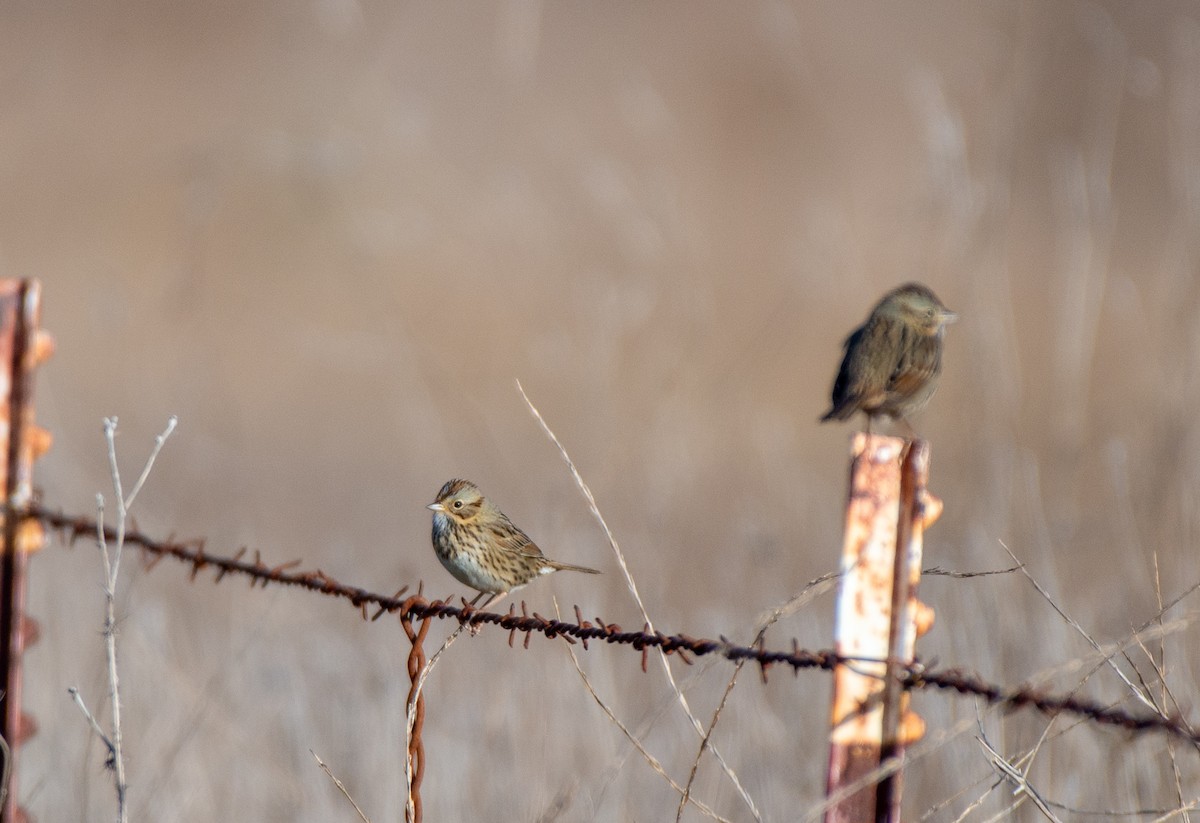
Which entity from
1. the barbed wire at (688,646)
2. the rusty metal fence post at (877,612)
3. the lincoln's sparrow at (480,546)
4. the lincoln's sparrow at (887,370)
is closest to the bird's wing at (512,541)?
the lincoln's sparrow at (480,546)

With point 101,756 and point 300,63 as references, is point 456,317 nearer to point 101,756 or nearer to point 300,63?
point 300,63

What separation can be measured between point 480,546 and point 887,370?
1380 millimetres

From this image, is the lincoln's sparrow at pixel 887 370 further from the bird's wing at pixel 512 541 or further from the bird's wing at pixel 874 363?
the bird's wing at pixel 512 541

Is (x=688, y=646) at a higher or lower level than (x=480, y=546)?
lower

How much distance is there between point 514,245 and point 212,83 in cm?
638

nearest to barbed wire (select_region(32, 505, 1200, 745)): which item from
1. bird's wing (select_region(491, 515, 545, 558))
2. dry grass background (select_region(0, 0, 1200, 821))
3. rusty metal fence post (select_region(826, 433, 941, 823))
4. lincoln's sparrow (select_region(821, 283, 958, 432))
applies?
rusty metal fence post (select_region(826, 433, 941, 823))

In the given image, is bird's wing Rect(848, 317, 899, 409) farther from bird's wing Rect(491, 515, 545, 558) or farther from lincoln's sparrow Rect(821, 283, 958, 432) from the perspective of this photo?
bird's wing Rect(491, 515, 545, 558)

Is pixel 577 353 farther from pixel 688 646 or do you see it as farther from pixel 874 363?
pixel 688 646

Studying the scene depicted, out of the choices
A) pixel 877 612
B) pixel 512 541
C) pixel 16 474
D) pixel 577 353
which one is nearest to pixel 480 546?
pixel 512 541

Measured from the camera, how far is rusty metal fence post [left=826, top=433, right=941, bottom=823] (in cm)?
230

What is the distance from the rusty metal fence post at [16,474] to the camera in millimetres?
3482

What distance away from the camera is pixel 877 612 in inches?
91.7

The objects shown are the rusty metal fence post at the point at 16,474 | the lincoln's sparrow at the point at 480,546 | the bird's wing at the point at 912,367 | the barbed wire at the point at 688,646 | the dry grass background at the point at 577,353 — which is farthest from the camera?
the dry grass background at the point at 577,353

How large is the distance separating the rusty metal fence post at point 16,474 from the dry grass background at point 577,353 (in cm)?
51
